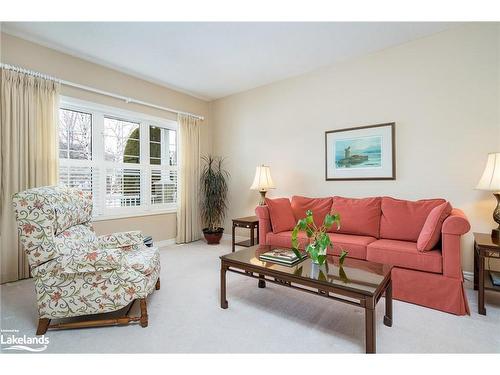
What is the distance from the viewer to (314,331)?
178cm

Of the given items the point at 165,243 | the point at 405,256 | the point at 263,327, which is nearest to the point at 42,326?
the point at 263,327

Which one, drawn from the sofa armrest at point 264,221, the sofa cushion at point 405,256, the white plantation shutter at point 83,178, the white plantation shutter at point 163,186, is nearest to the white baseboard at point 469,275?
the sofa cushion at point 405,256

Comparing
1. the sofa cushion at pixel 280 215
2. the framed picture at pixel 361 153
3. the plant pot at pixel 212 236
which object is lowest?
the plant pot at pixel 212 236

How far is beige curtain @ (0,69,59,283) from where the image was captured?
2.63 meters

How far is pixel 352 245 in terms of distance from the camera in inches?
99.7

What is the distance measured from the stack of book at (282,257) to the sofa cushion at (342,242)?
62 centimetres

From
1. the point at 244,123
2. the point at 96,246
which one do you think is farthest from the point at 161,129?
the point at 96,246

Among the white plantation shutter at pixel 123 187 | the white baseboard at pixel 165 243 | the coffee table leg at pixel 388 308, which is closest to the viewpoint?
the coffee table leg at pixel 388 308

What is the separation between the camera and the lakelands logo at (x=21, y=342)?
5.24 ft

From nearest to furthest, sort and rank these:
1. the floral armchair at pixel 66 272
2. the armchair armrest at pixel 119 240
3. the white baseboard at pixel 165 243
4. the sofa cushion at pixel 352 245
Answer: the floral armchair at pixel 66 272 < the armchair armrest at pixel 119 240 < the sofa cushion at pixel 352 245 < the white baseboard at pixel 165 243

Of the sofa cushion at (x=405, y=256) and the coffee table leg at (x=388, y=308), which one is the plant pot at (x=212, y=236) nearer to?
the sofa cushion at (x=405, y=256)

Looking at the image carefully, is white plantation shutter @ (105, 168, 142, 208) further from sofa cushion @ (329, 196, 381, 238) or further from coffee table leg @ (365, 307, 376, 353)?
coffee table leg @ (365, 307, 376, 353)

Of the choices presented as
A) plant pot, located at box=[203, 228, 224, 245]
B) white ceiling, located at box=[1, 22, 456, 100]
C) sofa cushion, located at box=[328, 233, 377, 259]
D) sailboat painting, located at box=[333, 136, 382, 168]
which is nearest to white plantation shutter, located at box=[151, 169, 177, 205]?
plant pot, located at box=[203, 228, 224, 245]
